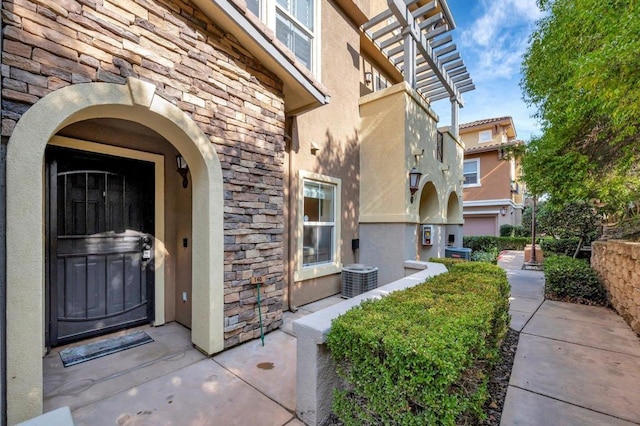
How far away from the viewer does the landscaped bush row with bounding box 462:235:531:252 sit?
52.2 ft

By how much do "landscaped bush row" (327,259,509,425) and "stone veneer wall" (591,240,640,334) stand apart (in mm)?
3939

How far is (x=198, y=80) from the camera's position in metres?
3.57

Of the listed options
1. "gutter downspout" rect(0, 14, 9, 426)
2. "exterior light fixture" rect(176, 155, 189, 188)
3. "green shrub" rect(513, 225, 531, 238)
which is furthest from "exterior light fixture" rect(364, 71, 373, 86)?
"green shrub" rect(513, 225, 531, 238)

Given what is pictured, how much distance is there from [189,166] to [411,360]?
3533 mm

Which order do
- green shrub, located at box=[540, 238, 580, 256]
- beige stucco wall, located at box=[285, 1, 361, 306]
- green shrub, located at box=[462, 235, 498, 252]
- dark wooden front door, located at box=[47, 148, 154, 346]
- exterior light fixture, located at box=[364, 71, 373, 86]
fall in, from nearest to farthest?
dark wooden front door, located at box=[47, 148, 154, 346] → beige stucco wall, located at box=[285, 1, 361, 306] → exterior light fixture, located at box=[364, 71, 373, 86] → green shrub, located at box=[540, 238, 580, 256] → green shrub, located at box=[462, 235, 498, 252]

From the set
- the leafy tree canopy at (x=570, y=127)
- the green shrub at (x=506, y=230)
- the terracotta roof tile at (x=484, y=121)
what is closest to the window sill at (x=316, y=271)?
the leafy tree canopy at (x=570, y=127)

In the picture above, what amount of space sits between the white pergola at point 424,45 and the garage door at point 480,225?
1081 centimetres

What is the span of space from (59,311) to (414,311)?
4623mm

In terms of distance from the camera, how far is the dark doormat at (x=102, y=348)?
357 centimetres

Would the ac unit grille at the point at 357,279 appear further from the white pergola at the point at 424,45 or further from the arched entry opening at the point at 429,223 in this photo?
the white pergola at the point at 424,45

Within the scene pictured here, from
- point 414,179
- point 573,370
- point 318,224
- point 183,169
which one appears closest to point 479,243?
point 414,179

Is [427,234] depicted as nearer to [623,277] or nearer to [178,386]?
[623,277]

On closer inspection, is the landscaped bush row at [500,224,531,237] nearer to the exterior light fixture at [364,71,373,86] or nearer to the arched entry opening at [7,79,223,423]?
the exterior light fixture at [364,71,373,86]

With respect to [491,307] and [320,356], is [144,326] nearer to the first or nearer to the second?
[320,356]
